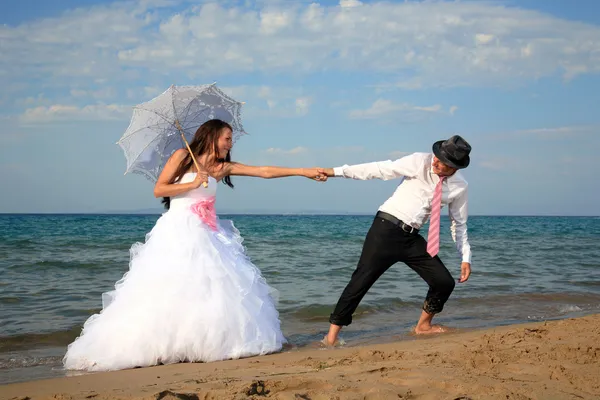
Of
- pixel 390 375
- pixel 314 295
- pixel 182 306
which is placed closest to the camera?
pixel 390 375

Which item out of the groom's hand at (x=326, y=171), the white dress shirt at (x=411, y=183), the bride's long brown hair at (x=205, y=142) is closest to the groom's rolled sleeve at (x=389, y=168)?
the white dress shirt at (x=411, y=183)

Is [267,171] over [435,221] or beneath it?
over

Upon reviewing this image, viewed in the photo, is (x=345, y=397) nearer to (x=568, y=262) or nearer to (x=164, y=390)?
(x=164, y=390)

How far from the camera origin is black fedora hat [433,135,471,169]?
592 cm

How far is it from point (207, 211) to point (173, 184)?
43 centimetres

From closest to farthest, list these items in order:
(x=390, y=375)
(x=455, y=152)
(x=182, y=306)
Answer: (x=390, y=375) → (x=182, y=306) → (x=455, y=152)

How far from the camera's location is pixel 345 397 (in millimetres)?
3812

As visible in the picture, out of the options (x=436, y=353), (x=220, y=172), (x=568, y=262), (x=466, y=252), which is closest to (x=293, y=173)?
(x=220, y=172)

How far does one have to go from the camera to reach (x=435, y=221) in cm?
630

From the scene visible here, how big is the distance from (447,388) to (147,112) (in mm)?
4013

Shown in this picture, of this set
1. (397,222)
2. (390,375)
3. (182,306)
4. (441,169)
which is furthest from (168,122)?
(390,375)

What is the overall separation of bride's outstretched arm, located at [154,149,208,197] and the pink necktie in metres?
2.28

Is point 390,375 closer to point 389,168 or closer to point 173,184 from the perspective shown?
point 389,168

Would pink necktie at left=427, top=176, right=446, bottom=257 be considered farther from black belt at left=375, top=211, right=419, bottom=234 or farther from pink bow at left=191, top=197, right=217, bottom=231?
pink bow at left=191, top=197, right=217, bottom=231
